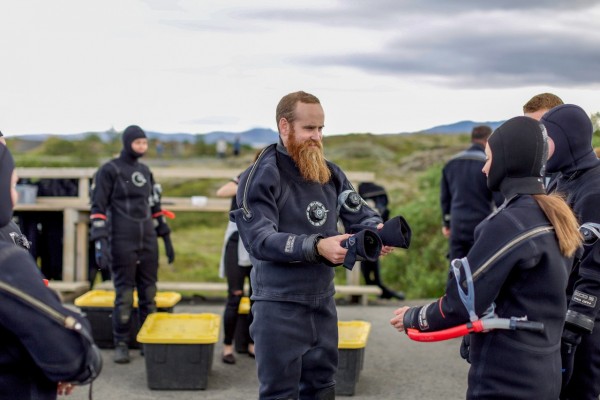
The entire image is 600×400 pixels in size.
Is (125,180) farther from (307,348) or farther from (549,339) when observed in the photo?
(549,339)

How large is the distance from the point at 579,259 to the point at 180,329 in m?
4.21

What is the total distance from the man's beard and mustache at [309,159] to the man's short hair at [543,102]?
85.8 inches

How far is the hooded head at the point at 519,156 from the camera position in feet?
12.9

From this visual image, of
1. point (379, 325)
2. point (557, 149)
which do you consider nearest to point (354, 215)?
point (557, 149)

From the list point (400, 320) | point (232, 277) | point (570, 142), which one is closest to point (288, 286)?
point (400, 320)

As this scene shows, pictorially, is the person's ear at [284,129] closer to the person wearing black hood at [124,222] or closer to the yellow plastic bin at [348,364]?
the yellow plastic bin at [348,364]

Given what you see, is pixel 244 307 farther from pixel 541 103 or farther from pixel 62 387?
pixel 62 387

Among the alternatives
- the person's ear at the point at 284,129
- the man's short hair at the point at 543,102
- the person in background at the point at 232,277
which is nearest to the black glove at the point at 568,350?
the person's ear at the point at 284,129

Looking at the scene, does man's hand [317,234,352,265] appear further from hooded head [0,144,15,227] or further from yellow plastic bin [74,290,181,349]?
yellow plastic bin [74,290,181,349]

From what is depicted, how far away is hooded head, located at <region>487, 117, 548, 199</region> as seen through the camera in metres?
3.93

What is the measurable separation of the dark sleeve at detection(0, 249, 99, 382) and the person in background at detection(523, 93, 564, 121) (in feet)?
13.8

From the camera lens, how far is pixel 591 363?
4.97m

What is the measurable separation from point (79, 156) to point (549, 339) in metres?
30.6

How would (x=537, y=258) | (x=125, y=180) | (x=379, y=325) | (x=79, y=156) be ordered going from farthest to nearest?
1. (x=79, y=156)
2. (x=379, y=325)
3. (x=125, y=180)
4. (x=537, y=258)
